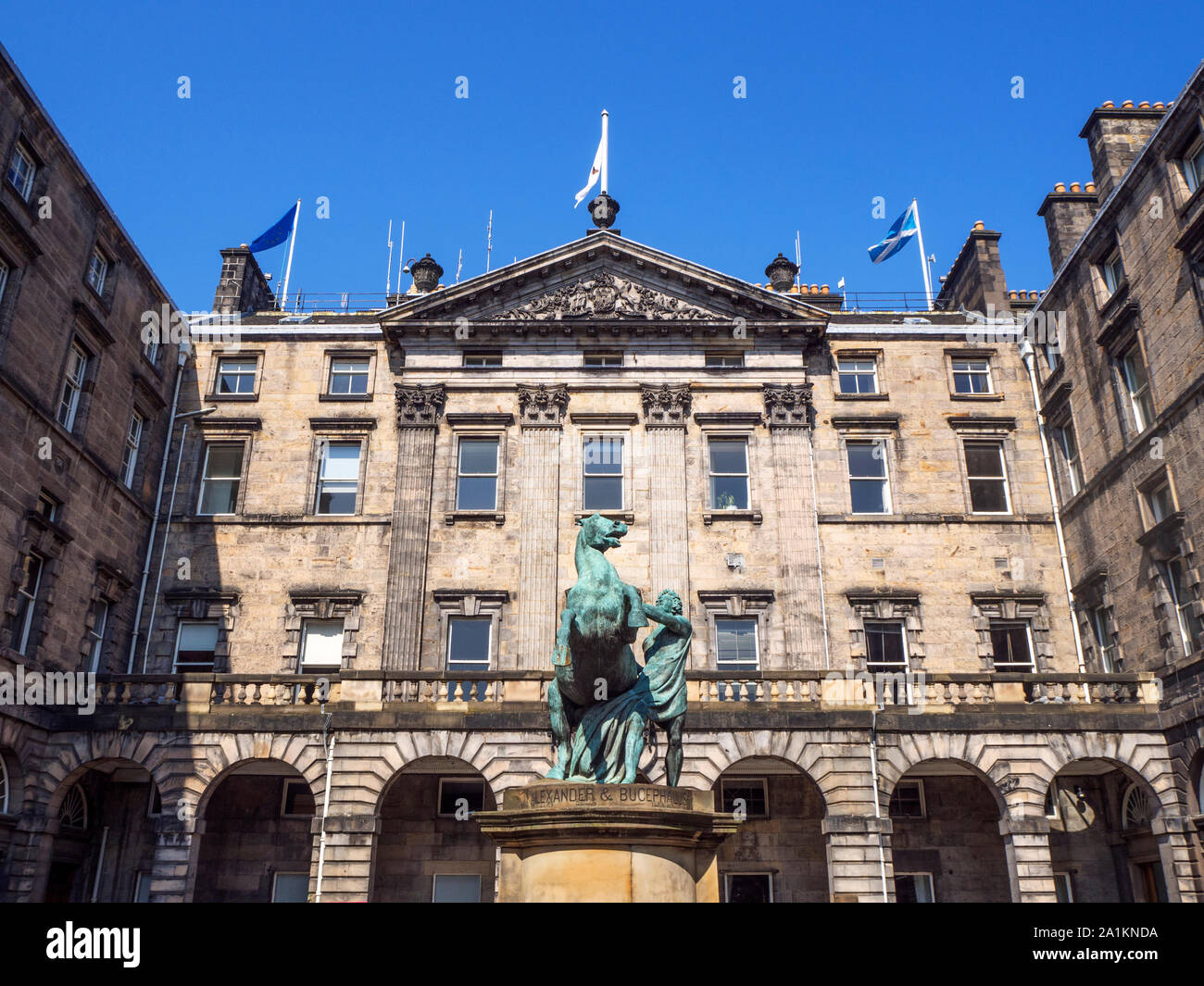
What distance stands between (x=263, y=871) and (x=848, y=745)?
15.2 metres

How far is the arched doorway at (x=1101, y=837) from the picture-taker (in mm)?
24703

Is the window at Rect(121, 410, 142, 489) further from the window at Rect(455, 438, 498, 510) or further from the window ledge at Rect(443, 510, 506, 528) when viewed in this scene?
the window at Rect(455, 438, 498, 510)

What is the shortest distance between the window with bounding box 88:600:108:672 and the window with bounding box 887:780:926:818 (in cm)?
2163

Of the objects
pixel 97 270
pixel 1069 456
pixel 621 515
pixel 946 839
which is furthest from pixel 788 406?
pixel 97 270

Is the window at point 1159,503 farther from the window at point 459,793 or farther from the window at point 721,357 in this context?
the window at point 459,793

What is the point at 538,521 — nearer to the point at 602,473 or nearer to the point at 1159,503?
the point at 602,473

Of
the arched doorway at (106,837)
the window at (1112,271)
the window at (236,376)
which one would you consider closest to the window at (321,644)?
the arched doorway at (106,837)

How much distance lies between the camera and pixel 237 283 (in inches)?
1339

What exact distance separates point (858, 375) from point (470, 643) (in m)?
14.8

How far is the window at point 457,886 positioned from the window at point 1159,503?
19.0 m

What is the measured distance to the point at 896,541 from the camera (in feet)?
96.1

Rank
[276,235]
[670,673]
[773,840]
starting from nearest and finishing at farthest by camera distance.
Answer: [670,673]
[773,840]
[276,235]
